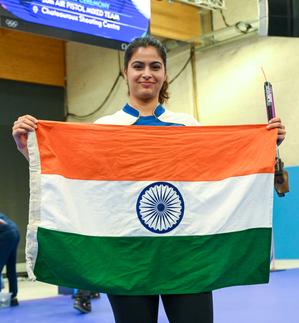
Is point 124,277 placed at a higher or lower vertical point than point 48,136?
lower

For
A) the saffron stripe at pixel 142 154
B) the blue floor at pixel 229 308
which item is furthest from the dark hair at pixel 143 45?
the blue floor at pixel 229 308

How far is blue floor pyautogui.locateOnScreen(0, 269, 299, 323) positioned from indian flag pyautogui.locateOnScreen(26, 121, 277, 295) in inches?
70.5

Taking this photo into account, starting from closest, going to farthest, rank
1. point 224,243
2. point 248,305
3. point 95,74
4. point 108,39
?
point 224,243 < point 248,305 < point 108,39 < point 95,74

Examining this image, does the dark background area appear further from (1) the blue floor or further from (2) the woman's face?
(2) the woman's face

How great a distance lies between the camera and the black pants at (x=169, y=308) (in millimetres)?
1592

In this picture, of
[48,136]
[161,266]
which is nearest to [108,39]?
[48,136]

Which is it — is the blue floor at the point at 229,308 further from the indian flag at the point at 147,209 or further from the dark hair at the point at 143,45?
the dark hair at the point at 143,45

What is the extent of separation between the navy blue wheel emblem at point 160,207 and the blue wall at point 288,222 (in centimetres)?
611

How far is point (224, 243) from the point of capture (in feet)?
6.15

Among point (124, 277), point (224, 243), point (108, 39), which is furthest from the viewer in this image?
point (108, 39)

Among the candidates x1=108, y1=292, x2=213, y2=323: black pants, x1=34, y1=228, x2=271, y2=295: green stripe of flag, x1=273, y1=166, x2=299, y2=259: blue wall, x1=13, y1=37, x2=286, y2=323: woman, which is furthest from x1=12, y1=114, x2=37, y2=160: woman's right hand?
x1=273, y1=166, x2=299, y2=259: blue wall

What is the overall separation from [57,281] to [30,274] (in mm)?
93

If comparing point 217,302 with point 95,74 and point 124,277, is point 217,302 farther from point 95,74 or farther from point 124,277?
point 95,74

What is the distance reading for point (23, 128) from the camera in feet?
6.07
